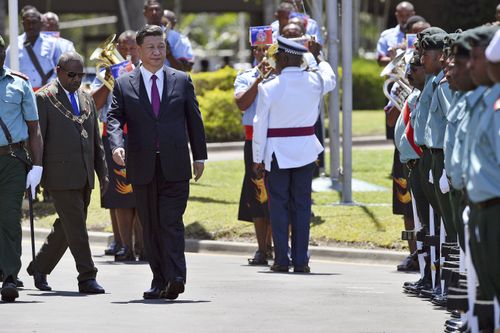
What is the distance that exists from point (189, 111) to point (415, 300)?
237 centimetres

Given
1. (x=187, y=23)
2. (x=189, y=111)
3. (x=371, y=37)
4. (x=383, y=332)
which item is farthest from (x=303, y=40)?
(x=187, y=23)

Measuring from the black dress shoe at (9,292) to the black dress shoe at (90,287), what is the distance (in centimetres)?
90

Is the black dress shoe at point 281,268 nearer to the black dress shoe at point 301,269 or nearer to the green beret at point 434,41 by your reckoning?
the black dress shoe at point 301,269

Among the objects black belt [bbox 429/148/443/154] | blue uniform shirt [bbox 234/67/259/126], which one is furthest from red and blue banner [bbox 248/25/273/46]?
black belt [bbox 429/148/443/154]

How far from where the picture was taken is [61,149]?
41.0 ft

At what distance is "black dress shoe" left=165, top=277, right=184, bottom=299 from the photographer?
1175cm

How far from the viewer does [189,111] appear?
39.7 ft

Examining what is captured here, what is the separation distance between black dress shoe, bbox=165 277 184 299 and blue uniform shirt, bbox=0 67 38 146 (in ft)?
5.44

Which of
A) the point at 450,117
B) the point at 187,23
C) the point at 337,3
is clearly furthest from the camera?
the point at 187,23

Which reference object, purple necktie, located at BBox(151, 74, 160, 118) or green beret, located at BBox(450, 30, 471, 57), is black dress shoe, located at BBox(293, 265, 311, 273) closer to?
purple necktie, located at BBox(151, 74, 160, 118)

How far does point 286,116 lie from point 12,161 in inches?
128

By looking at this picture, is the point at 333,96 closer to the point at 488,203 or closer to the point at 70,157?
the point at 70,157

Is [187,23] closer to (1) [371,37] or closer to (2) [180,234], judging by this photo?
(1) [371,37]

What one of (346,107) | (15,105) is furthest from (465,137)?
(346,107)
